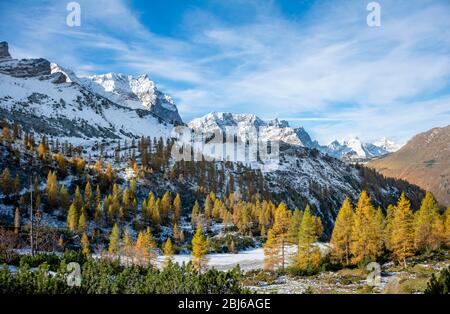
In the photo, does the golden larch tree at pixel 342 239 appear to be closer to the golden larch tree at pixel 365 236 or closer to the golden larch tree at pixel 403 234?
the golden larch tree at pixel 365 236

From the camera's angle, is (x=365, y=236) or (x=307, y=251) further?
(x=307, y=251)

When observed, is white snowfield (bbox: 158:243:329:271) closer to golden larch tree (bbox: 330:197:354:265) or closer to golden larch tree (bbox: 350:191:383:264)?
golden larch tree (bbox: 330:197:354:265)

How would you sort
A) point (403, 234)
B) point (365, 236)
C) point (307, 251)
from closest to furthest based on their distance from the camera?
point (403, 234) < point (365, 236) < point (307, 251)

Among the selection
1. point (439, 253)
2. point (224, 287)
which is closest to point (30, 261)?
point (224, 287)

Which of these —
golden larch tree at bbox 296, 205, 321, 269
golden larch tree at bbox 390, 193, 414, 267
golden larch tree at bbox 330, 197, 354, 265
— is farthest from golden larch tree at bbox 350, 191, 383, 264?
golden larch tree at bbox 296, 205, 321, 269

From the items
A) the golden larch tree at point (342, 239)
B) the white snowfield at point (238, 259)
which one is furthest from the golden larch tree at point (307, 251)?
the white snowfield at point (238, 259)

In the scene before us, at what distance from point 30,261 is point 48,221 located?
65446mm

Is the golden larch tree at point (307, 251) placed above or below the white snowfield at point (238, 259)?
above

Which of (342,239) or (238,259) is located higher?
(342,239)

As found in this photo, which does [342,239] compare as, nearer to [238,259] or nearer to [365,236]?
[365,236]

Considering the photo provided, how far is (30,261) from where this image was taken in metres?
24.4

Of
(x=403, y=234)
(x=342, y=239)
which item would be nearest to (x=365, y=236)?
(x=342, y=239)
